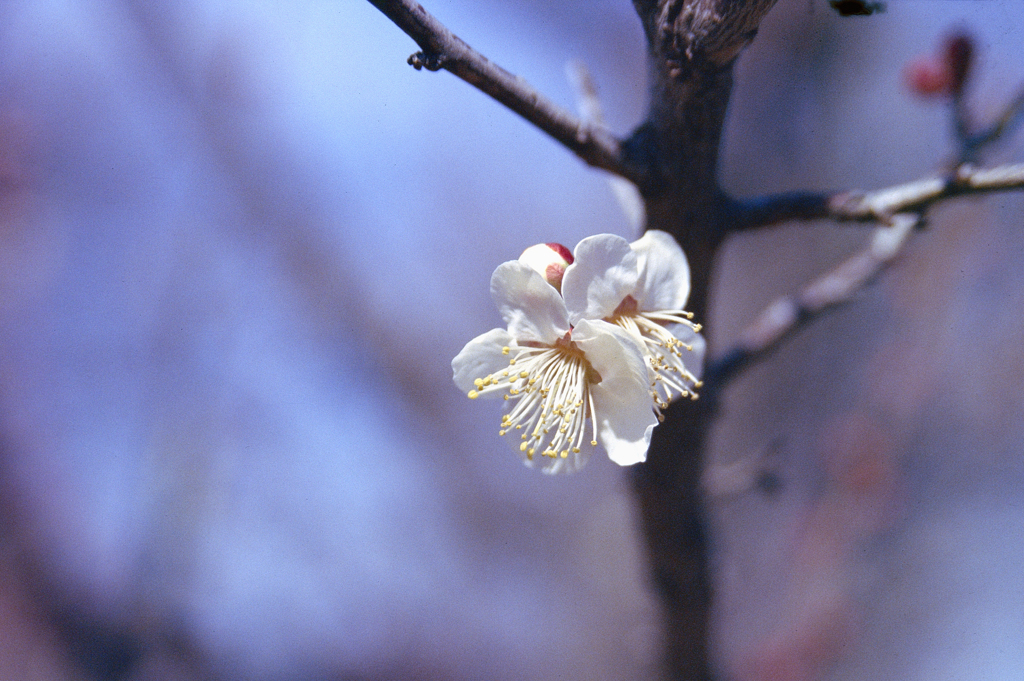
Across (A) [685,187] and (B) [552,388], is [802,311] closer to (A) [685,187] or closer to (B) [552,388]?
(A) [685,187]

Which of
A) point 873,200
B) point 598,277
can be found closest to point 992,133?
point 873,200

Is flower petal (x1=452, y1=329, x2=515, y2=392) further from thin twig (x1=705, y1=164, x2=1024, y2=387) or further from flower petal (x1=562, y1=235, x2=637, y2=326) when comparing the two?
thin twig (x1=705, y1=164, x2=1024, y2=387)

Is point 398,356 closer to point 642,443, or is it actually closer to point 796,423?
point 796,423

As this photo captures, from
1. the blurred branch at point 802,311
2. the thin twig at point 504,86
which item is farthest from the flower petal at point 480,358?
the blurred branch at point 802,311

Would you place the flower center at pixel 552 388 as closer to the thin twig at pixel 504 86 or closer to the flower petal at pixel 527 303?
the flower petal at pixel 527 303

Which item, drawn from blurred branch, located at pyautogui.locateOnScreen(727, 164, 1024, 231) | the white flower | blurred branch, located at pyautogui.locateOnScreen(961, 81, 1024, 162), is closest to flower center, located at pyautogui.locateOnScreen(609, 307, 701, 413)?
the white flower
